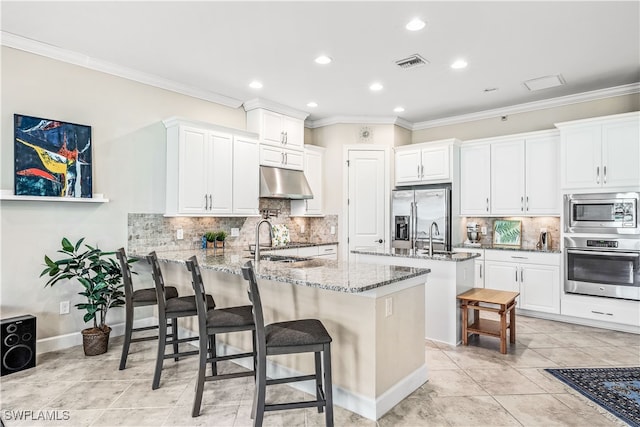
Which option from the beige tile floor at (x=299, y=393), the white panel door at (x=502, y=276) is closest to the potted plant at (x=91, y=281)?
the beige tile floor at (x=299, y=393)

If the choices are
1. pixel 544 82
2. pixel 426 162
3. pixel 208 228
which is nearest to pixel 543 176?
pixel 544 82

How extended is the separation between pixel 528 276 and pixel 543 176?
1.32 metres

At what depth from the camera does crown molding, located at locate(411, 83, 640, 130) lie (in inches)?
180

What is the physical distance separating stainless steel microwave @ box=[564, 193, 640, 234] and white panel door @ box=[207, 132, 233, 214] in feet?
13.6

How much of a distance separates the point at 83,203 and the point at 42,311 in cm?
108

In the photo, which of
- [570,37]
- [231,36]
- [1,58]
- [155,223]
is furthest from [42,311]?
[570,37]

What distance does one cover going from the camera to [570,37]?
330 cm

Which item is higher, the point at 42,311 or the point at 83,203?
the point at 83,203

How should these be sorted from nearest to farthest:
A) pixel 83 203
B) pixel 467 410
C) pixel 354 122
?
1. pixel 467 410
2. pixel 83 203
3. pixel 354 122

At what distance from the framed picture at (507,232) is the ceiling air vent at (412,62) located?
9.15 feet

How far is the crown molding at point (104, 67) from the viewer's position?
11.0 ft

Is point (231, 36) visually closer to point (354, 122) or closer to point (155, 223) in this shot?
point (155, 223)

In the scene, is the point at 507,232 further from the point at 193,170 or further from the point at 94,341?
the point at 94,341

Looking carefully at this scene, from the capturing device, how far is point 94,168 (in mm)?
3807
